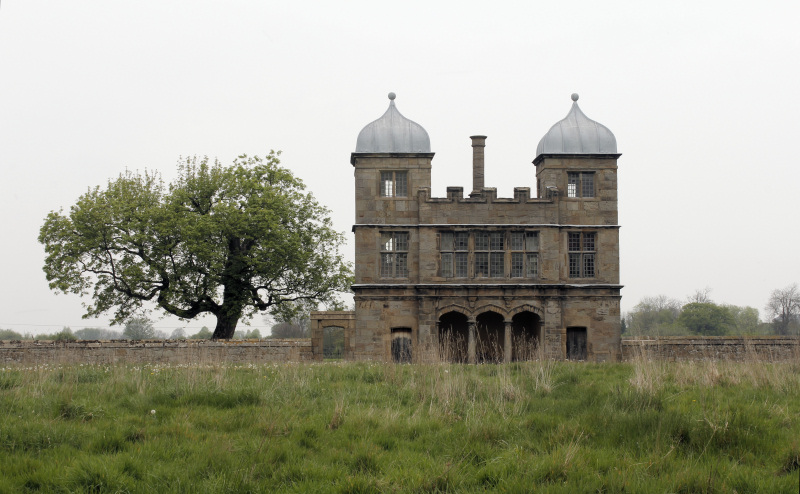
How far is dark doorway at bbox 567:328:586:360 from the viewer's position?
1198 inches

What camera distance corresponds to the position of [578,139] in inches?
1240

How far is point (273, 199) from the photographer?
120 feet

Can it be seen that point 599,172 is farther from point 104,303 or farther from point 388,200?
point 104,303

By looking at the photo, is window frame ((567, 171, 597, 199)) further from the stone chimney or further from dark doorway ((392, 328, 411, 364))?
dark doorway ((392, 328, 411, 364))

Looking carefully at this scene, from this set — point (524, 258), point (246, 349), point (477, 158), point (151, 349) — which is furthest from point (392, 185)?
point (151, 349)

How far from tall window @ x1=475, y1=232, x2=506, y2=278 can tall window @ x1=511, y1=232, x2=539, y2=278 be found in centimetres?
43

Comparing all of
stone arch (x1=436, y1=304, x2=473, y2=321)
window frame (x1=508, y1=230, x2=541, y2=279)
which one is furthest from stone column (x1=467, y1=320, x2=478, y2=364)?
window frame (x1=508, y1=230, x2=541, y2=279)

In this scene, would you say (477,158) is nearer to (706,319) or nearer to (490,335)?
(490,335)

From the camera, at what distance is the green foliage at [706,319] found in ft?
242

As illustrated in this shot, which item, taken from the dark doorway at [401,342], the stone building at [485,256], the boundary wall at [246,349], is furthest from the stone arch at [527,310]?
the dark doorway at [401,342]

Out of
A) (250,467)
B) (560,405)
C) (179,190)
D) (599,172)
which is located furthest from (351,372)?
(179,190)

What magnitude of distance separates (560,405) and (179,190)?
95.9ft

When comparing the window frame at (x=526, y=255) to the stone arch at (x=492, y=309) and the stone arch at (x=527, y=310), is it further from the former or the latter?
the stone arch at (x=492, y=309)

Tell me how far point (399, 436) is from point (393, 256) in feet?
69.8
